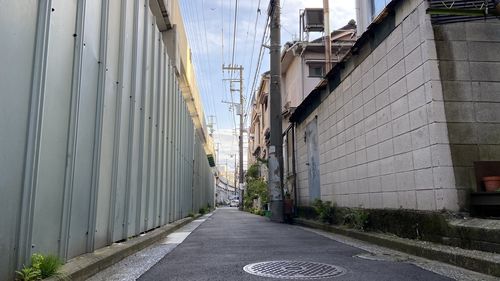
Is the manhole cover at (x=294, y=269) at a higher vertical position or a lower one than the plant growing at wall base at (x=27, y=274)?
lower

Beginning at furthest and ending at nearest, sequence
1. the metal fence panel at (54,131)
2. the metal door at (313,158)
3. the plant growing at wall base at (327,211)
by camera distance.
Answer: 1. the metal door at (313,158)
2. the plant growing at wall base at (327,211)
3. the metal fence panel at (54,131)

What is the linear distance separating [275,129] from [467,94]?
10.0m

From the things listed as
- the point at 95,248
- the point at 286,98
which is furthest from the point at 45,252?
the point at 286,98

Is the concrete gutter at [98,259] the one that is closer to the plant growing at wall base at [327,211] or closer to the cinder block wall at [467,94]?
the cinder block wall at [467,94]

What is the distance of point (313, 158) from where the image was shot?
1364 cm

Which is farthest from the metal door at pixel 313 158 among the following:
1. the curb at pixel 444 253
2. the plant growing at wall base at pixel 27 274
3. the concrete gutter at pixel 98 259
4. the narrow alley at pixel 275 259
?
the plant growing at wall base at pixel 27 274

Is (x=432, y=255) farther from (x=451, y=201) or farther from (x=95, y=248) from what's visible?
(x=95, y=248)

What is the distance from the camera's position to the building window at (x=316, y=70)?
21.7 meters

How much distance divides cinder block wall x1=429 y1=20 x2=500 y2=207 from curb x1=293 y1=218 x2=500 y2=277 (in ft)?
3.14

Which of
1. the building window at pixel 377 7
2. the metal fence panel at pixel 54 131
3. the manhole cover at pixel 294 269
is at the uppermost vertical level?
the building window at pixel 377 7

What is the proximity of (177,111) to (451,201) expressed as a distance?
9.30 m

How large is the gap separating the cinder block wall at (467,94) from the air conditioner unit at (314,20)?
15.6 m

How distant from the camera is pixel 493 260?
4289 millimetres

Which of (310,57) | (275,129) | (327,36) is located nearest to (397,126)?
(275,129)
